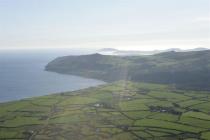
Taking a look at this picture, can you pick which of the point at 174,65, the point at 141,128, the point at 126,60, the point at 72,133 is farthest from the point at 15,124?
the point at 126,60

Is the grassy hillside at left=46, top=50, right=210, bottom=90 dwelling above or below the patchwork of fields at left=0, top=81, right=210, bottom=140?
above

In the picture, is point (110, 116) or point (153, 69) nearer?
point (110, 116)

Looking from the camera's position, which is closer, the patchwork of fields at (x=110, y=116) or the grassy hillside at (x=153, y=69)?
the patchwork of fields at (x=110, y=116)

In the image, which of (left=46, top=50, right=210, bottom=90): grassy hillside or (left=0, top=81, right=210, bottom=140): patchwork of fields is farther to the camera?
(left=46, top=50, right=210, bottom=90): grassy hillside

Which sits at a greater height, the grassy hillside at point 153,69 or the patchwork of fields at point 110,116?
the grassy hillside at point 153,69
